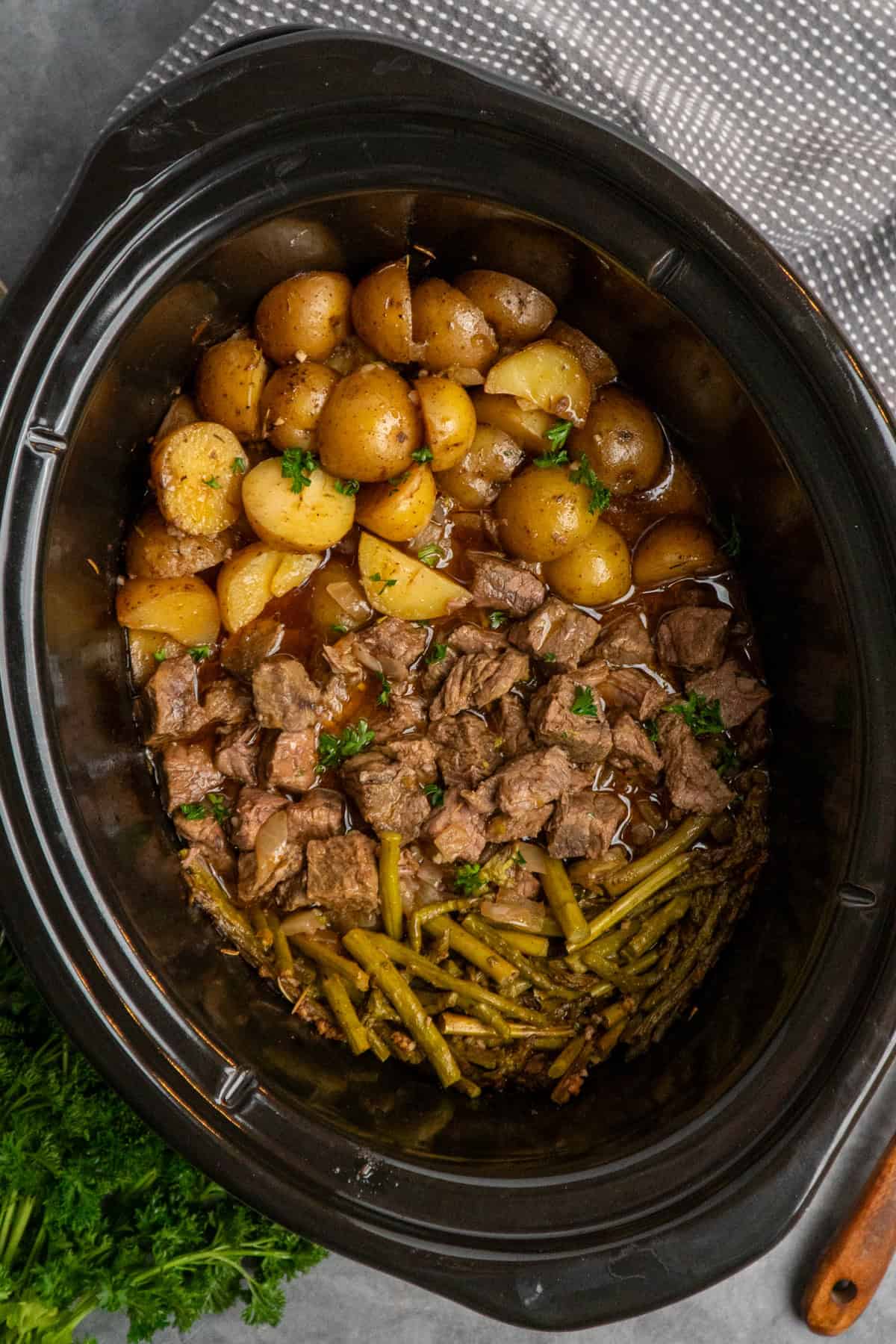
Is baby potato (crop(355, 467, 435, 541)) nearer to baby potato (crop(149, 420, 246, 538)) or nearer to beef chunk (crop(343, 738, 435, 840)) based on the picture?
baby potato (crop(149, 420, 246, 538))

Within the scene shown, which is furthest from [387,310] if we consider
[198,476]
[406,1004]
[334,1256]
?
[334,1256]

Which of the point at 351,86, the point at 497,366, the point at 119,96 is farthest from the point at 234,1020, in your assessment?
the point at 119,96

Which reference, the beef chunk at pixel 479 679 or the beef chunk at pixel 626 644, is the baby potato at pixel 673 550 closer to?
the beef chunk at pixel 626 644

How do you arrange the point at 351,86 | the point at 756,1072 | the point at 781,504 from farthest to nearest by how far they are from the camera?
the point at 781,504 → the point at 756,1072 → the point at 351,86

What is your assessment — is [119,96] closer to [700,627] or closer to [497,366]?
[497,366]

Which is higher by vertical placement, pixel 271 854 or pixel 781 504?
pixel 781 504

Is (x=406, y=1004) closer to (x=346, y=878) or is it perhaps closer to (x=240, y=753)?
(x=346, y=878)

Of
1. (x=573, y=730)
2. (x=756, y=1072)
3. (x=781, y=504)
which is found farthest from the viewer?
(x=573, y=730)

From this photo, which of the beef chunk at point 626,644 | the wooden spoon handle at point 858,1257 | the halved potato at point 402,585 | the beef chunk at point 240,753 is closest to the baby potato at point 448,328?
the halved potato at point 402,585

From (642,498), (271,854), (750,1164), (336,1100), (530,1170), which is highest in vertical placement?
(642,498)
